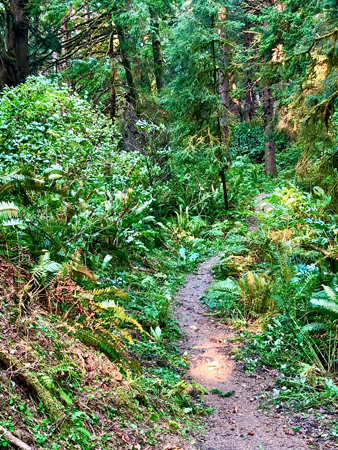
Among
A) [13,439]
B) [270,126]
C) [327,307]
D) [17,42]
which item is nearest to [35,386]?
[13,439]

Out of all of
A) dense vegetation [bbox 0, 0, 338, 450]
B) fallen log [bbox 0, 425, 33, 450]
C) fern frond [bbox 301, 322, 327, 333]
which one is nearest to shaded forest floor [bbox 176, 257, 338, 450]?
dense vegetation [bbox 0, 0, 338, 450]

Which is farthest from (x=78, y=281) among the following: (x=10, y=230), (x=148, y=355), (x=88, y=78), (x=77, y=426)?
(x=88, y=78)

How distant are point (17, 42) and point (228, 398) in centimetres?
1021

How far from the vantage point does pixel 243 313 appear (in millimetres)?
5875

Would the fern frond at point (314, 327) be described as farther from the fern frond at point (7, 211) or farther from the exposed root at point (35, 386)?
the fern frond at point (7, 211)

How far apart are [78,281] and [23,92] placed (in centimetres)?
363

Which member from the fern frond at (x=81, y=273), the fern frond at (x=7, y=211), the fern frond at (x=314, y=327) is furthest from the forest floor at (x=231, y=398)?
the fern frond at (x=7, y=211)

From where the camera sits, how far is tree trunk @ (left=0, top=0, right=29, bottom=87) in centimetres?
980

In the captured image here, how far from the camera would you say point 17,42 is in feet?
33.0

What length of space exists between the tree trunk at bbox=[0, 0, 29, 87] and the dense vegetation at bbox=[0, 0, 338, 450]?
4 cm

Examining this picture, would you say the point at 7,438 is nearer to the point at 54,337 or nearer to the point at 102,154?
the point at 54,337

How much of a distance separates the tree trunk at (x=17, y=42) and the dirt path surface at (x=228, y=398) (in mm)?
7607

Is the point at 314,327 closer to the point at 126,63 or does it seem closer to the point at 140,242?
the point at 140,242

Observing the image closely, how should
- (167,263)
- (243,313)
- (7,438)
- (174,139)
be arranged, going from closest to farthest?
Answer: 1. (7,438)
2. (243,313)
3. (167,263)
4. (174,139)
